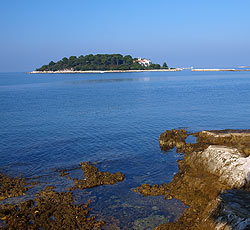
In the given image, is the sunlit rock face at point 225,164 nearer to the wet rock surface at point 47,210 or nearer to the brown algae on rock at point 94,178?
the brown algae on rock at point 94,178

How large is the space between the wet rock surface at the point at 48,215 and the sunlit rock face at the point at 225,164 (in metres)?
7.38

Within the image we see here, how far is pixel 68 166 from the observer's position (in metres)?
20.7

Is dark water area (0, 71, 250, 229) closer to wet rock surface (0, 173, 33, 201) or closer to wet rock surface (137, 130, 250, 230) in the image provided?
wet rock surface (137, 130, 250, 230)

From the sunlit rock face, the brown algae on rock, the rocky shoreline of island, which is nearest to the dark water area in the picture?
the brown algae on rock

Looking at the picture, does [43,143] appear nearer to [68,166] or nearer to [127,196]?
[68,166]

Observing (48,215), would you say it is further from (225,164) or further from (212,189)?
(225,164)

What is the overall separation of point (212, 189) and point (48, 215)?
8.77m

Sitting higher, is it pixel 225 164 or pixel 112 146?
pixel 225 164

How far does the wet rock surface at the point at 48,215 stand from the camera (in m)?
12.7

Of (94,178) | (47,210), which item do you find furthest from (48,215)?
(94,178)

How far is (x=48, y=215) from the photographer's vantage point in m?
13.5

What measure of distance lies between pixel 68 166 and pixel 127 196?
6704 mm

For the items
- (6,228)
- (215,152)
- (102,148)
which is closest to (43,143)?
(102,148)

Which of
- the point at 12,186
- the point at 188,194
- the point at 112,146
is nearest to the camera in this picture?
the point at 188,194
